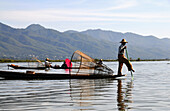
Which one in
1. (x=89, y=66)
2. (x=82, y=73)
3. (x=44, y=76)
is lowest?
(x=44, y=76)

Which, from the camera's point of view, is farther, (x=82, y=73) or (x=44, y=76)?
(x=82, y=73)

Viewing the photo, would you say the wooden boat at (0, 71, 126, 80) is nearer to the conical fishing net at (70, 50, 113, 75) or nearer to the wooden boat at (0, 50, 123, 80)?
the wooden boat at (0, 50, 123, 80)

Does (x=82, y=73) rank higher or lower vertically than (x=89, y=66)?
lower

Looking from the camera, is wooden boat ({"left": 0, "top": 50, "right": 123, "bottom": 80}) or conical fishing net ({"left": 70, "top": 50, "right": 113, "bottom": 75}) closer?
wooden boat ({"left": 0, "top": 50, "right": 123, "bottom": 80})

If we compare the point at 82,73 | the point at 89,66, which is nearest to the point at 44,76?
the point at 82,73

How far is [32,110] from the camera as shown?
1229 centimetres

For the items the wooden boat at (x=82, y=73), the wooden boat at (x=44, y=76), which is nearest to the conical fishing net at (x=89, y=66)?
the wooden boat at (x=82, y=73)

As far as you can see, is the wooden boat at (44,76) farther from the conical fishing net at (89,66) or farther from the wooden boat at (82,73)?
the conical fishing net at (89,66)

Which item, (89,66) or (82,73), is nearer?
(89,66)

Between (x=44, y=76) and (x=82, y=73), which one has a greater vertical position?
(x=82, y=73)

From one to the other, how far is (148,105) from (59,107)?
3879 mm

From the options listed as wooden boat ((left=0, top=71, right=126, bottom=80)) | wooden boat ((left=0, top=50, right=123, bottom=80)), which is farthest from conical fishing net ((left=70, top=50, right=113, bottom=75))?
wooden boat ((left=0, top=71, right=126, bottom=80))

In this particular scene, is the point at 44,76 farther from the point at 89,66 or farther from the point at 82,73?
the point at 89,66

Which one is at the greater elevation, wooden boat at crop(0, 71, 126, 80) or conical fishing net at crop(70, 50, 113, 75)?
conical fishing net at crop(70, 50, 113, 75)
